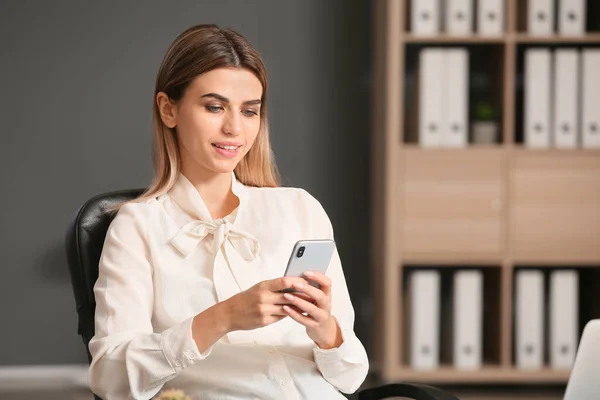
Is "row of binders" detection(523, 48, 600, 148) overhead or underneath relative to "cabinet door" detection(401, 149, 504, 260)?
overhead

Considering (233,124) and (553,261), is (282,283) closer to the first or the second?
(233,124)

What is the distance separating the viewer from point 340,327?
166 centimetres

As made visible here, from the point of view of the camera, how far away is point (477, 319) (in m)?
3.75

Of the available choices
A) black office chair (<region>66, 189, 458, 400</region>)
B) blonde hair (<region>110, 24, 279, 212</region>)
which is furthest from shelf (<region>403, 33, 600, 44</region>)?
black office chair (<region>66, 189, 458, 400</region>)

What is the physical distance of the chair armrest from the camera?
5.13 ft

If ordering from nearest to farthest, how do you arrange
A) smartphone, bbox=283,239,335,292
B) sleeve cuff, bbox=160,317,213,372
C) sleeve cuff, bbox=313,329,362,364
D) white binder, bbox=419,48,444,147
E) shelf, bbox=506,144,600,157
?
smartphone, bbox=283,239,335,292 < sleeve cuff, bbox=160,317,213,372 < sleeve cuff, bbox=313,329,362,364 < white binder, bbox=419,48,444,147 < shelf, bbox=506,144,600,157

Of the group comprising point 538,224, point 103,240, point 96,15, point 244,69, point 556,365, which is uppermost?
point 96,15

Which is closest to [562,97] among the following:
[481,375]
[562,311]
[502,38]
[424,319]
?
[502,38]

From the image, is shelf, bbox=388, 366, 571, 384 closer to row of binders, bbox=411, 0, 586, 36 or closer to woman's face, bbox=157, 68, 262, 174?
row of binders, bbox=411, 0, 586, 36

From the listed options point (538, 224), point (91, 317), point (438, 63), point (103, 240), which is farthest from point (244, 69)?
point (538, 224)

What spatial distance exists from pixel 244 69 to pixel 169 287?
1.43 ft

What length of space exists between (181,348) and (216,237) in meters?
0.27

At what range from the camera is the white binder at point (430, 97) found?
3.70 m

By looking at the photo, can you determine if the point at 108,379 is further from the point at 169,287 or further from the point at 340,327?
the point at 340,327
